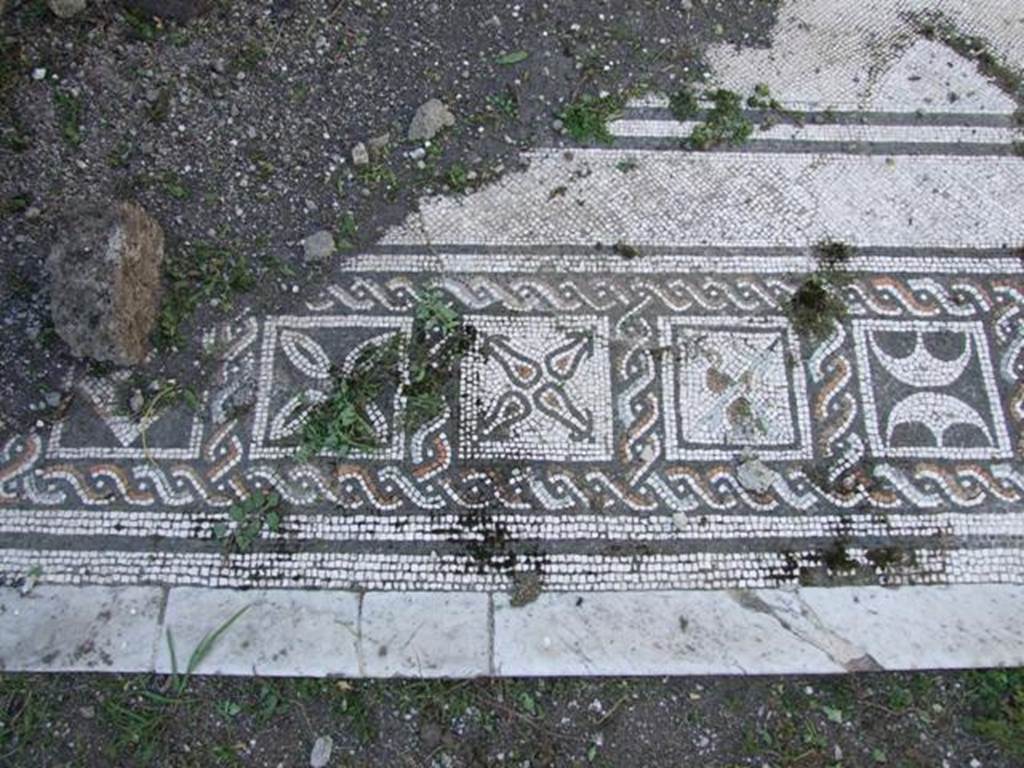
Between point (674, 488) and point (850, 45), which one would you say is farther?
point (850, 45)

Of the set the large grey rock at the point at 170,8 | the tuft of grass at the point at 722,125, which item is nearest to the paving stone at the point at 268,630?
the tuft of grass at the point at 722,125

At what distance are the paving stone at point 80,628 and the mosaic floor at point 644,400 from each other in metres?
0.07

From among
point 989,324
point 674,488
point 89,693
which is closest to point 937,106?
point 989,324

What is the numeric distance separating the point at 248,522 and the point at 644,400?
4.25 ft

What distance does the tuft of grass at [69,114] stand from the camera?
330 centimetres

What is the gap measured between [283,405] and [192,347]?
37cm

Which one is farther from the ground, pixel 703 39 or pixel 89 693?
pixel 703 39

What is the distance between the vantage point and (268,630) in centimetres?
272

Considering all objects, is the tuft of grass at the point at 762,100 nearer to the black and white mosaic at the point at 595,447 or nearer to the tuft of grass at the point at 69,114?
the black and white mosaic at the point at 595,447

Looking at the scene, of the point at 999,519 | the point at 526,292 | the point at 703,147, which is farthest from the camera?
the point at 703,147

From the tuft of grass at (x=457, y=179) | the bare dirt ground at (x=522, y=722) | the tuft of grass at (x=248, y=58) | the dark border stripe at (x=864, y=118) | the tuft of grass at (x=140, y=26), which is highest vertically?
the tuft of grass at (x=140, y=26)

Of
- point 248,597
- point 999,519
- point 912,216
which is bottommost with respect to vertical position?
point 248,597

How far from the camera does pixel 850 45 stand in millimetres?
3619

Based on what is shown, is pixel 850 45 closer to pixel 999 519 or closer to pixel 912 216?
pixel 912 216
